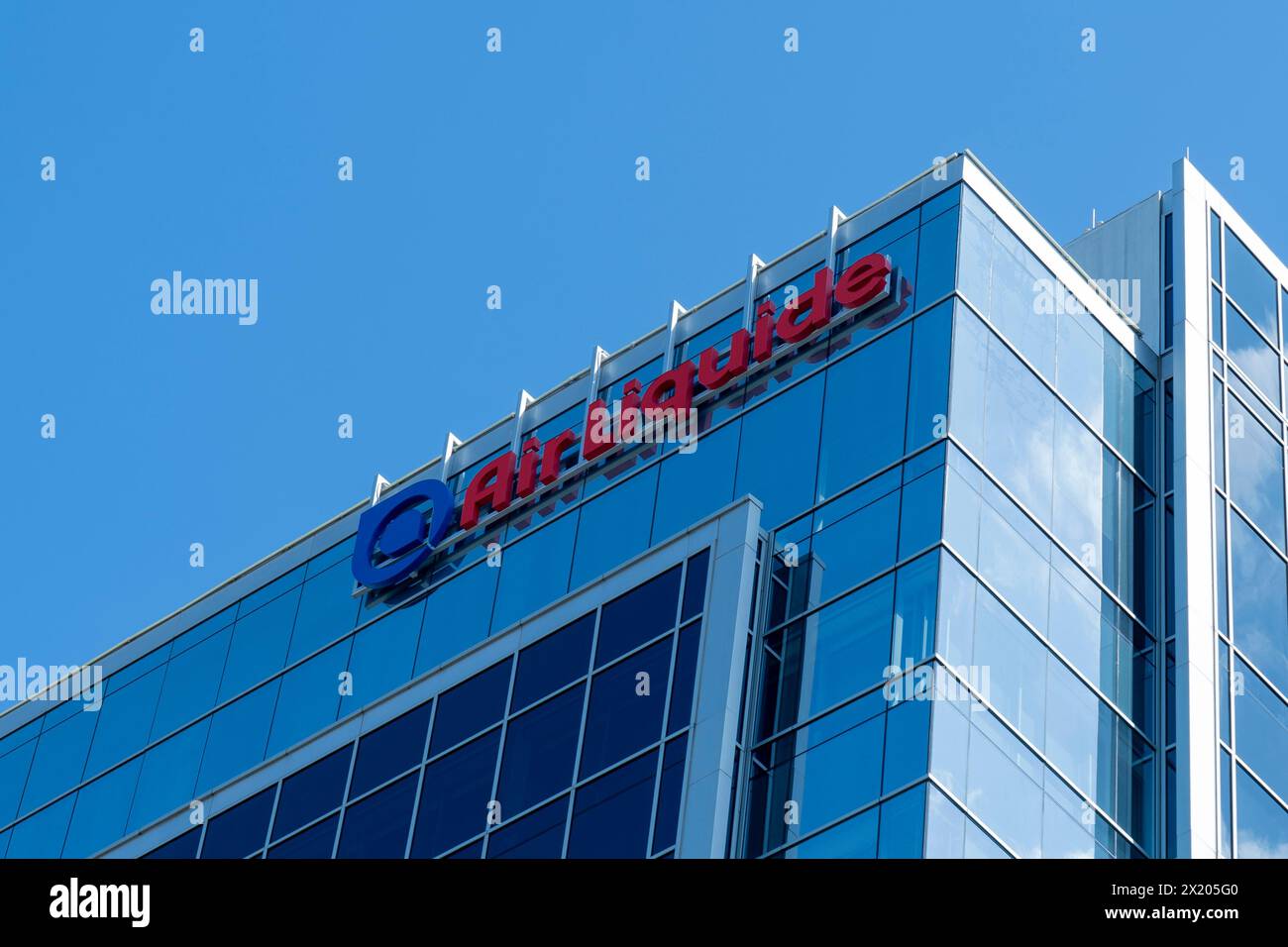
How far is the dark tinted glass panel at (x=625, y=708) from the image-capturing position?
3678cm

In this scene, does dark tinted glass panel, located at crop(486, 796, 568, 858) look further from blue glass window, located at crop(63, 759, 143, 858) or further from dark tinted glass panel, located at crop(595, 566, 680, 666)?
blue glass window, located at crop(63, 759, 143, 858)

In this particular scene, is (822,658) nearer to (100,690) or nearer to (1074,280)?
(1074,280)

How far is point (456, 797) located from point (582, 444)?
8.93m

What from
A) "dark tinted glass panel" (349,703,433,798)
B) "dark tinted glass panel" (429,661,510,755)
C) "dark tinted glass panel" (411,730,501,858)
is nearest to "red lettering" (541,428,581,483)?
"dark tinted glass panel" (429,661,510,755)

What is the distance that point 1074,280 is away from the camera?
145 ft

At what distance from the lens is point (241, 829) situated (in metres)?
43.8

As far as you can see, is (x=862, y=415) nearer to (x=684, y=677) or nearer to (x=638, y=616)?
(x=638, y=616)

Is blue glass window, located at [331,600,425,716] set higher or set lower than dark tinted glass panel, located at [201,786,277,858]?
higher

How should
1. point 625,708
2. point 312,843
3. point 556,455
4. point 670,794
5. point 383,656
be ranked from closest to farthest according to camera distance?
point 670,794, point 625,708, point 312,843, point 556,455, point 383,656

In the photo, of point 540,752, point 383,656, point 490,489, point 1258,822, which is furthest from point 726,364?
point 1258,822

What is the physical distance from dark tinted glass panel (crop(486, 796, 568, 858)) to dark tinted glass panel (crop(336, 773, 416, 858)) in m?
2.48

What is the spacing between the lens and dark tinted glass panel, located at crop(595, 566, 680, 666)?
125 ft
